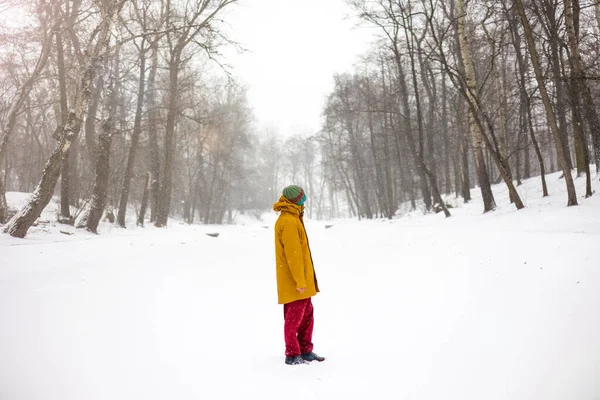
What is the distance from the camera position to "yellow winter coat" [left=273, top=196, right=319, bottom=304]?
3.59 metres

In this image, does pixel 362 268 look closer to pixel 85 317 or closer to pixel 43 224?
pixel 85 317

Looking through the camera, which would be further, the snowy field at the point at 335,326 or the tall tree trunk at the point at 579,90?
the tall tree trunk at the point at 579,90

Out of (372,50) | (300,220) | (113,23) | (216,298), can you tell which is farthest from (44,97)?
(300,220)

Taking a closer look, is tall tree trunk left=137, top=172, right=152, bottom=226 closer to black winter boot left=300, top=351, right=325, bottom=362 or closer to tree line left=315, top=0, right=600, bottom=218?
tree line left=315, top=0, right=600, bottom=218

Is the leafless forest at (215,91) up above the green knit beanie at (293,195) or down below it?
above

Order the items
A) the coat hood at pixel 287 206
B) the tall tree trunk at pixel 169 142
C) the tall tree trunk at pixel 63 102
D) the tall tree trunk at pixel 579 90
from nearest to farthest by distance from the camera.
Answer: the coat hood at pixel 287 206 → the tall tree trunk at pixel 579 90 → the tall tree trunk at pixel 63 102 → the tall tree trunk at pixel 169 142

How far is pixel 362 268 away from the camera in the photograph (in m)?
8.27

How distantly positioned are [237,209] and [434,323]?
40.3 m

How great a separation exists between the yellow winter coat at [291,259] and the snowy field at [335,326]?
0.74 meters

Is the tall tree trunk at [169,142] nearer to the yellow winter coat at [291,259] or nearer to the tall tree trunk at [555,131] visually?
the tall tree trunk at [555,131]

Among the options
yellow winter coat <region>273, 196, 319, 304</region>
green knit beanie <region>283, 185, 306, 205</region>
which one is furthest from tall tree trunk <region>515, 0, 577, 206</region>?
yellow winter coat <region>273, 196, 319, 304</region>

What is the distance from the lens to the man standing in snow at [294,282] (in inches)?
141

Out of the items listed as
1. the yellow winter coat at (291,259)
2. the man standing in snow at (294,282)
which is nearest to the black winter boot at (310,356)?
the man standing in snow at (294,282)

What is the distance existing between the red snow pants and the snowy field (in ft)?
0.68
